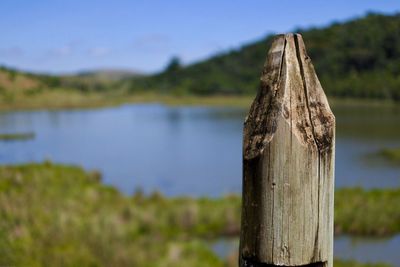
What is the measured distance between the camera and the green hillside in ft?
173

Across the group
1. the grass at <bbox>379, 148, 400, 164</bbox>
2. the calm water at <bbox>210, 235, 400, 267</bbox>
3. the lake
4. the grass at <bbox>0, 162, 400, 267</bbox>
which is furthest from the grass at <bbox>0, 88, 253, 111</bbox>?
the calm water at <bbox>210, 235, 400, 267</bbox>

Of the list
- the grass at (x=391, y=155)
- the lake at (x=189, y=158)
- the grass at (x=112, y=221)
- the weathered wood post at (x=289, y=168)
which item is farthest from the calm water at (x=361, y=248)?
the grass at (x=391, y=155)

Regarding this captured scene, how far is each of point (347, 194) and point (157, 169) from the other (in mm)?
10176

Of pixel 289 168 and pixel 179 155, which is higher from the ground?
pixel 289 168

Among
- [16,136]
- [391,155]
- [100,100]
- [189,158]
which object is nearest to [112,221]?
[189,158]

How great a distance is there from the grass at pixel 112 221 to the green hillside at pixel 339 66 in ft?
20.7

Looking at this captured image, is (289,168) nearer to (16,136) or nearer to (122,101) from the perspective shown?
(16,136)

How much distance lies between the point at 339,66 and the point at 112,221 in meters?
76.2

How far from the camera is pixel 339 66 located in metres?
78.4

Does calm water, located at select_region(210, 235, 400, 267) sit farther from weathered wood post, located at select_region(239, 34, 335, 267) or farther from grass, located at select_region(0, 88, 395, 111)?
grass, located at select_region(0, 88, 395, 111)

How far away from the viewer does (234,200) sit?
12617 millimetres

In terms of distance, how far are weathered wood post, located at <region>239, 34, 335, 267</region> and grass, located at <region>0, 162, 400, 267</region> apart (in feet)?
16.8

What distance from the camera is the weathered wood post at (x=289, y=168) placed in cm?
100

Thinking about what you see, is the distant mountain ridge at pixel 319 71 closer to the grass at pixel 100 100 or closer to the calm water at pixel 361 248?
the grass at pixel 100 100
